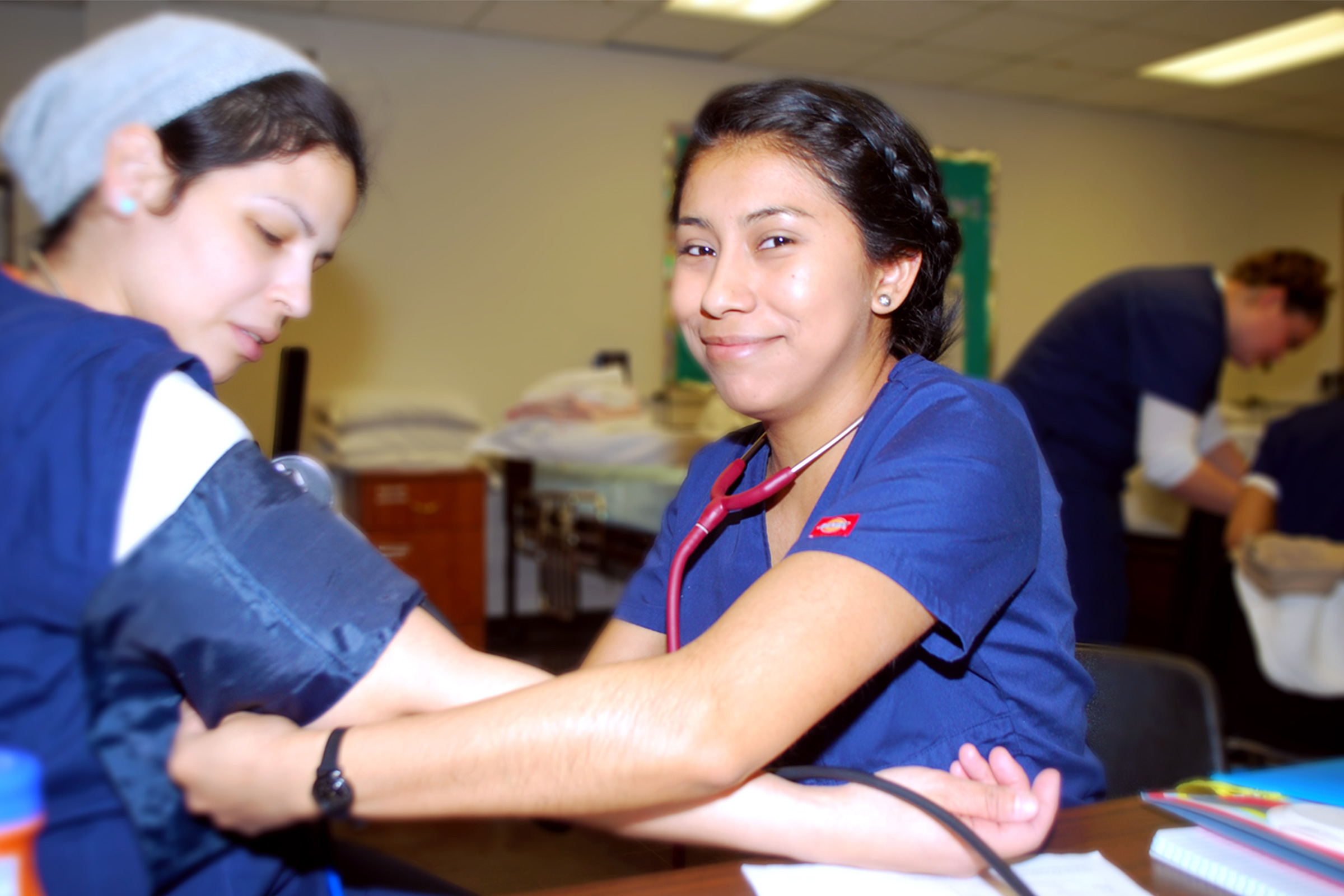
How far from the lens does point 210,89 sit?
57cm

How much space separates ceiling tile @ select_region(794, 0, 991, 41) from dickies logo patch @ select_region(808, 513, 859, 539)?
8.98ft

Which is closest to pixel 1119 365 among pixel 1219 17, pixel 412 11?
pixel 1219 17

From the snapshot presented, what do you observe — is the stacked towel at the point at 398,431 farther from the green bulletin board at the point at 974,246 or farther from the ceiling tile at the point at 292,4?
the green bulletin board at the point at 974,246

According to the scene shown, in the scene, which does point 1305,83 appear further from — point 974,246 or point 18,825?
point 18,825

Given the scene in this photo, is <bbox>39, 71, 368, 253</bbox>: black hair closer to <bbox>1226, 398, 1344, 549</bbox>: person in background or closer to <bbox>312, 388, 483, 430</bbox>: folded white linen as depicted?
<bbox>1226, 398, 1344, 549</bbox>: person in background

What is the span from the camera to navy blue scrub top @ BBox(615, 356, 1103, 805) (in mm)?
715

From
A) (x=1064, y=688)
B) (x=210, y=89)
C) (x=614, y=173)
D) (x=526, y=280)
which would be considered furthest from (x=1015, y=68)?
(x=210, y=89)

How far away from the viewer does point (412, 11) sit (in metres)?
3.68

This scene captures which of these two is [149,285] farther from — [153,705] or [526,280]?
[526,280]

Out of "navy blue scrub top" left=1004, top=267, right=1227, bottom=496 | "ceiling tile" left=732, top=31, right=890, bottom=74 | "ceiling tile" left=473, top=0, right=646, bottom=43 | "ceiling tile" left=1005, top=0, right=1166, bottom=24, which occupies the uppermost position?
"ceiling tile" left=1005, top=0, right=1166, bottom=24

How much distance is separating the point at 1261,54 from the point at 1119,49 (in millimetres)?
823

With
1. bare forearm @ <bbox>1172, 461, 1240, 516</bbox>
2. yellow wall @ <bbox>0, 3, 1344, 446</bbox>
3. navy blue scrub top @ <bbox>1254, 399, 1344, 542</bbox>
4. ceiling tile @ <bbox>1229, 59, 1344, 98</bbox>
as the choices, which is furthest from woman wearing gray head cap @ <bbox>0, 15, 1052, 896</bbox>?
ceiling tile @ <bbox>1229, 59, 1344, 98</bbox>

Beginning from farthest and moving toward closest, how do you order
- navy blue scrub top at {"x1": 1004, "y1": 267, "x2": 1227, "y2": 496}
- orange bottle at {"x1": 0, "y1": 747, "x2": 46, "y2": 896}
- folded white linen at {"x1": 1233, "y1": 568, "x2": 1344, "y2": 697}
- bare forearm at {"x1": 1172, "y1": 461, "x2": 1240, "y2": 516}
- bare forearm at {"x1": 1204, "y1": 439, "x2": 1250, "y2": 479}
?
bare forearm at {"x1": 1204, "y1": 439, "x2": 1250, "y2": 479}
bare forearm at {"x1": 1172, "y1": 461, "x2": 1240, "y2": 516}
navy blue scrub top at {"x1": 1004, "y1": 267, "x2": 1227, "y2": 496}
folded white linen at {"x1": 1233, "y1": 568, "x2": 1344, "y2": 697}
orange bottle at {"x1": 0, "y1": 747, "x2": 46, "y2": 896}

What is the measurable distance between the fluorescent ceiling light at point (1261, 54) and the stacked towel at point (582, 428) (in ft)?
9.62
